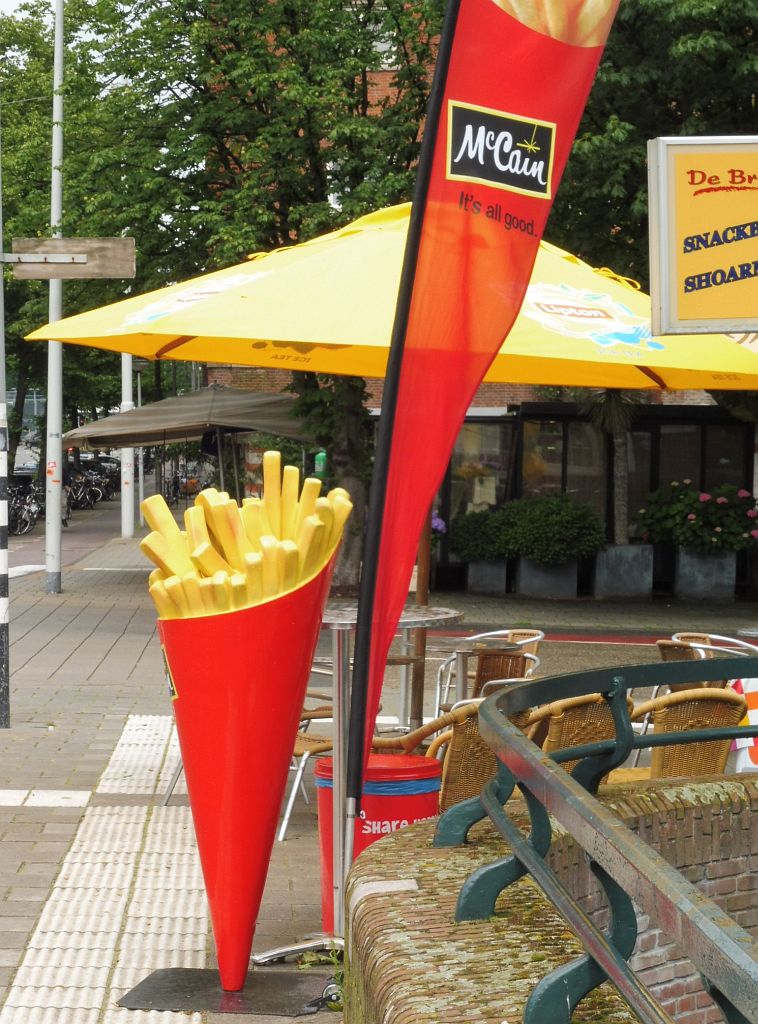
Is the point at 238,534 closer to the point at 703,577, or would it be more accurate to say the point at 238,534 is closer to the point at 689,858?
the point at 689,858

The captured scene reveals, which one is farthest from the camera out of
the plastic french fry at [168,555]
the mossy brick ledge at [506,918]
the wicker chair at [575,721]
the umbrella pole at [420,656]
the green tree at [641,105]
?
the green tree at [641,105]

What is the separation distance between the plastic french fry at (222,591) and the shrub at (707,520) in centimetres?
1530

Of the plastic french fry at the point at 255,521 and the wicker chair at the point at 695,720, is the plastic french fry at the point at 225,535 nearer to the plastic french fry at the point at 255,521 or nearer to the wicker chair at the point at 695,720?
the plastic french fry at the point at 255,521

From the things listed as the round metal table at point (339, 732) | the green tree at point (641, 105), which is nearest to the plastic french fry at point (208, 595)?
the round metal table at point (339, 732)

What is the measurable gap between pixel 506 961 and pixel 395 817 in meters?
2.39

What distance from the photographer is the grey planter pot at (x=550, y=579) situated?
18734 millimetres

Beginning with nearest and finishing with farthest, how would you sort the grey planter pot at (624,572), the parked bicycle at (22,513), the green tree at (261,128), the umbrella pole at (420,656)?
the umbrella pole at (420,656)
the green tree at (261,128)
the grey planter pot at (624,572)
the parked bicycle at (22,513)

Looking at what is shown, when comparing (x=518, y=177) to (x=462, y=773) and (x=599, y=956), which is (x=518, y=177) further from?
(x=599, y=956)

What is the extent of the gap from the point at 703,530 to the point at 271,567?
1535 cm

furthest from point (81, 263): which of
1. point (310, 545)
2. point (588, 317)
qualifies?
point (310, 545)

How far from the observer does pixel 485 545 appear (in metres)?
18.7

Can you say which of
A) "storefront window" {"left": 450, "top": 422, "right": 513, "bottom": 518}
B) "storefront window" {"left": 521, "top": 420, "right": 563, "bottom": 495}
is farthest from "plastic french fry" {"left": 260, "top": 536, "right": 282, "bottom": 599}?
"storefront window" {"left": 521, "top": 420, "right": 563, "bottom": 495}

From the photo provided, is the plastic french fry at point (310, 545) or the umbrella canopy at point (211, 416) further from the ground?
the umbrella canopy at point (211, 416)

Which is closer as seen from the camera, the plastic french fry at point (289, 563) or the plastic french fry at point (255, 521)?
the plastic french fry at point (289, 563)
